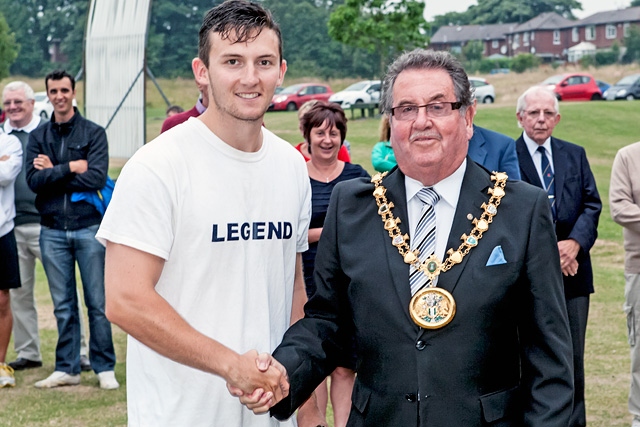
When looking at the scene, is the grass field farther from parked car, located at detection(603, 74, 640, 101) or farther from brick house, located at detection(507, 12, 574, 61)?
brick house, located at detection(507, 12, 574, 61)

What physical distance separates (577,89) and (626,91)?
1.86 metres

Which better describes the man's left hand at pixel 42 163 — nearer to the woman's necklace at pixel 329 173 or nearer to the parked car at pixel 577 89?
the woman's necklace at pixel 329 173

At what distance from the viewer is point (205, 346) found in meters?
2.96

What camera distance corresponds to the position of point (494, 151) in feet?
19.2

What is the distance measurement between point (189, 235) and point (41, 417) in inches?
173

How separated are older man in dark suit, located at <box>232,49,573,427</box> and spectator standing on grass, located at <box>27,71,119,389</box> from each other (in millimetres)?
4668

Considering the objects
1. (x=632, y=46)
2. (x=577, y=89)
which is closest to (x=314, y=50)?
(x=632, y=46)

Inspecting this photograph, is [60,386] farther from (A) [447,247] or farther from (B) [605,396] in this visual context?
(A) [447,247]

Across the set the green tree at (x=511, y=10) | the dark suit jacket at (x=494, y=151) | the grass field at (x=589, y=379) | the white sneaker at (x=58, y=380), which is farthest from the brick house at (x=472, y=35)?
the dark suit jacket at (x=494, y=151)

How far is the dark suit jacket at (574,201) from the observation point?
6449 millimetres

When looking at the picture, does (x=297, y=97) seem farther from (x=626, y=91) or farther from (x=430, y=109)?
(x=430, y=109)

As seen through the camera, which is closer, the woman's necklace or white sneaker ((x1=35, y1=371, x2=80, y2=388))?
the woman's necklace

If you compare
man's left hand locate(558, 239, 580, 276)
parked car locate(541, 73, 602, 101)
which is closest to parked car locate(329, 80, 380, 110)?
parked car locate(541, 73, 602, 101)

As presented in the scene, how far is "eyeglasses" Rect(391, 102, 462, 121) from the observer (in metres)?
2.96
